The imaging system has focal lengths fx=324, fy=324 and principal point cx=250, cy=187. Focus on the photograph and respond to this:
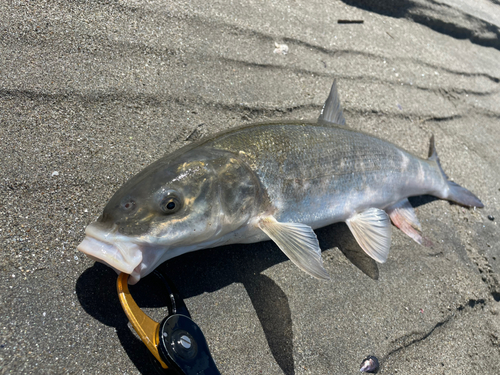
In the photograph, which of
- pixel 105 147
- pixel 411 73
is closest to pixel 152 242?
pixel 105 147

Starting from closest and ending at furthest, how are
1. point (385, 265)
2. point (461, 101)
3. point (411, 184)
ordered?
point (385, 265)
point (411, 184)
point (461, 101)

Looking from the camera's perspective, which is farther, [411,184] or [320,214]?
[411,184]

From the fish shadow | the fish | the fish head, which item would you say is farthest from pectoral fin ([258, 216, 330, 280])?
the fish shadow

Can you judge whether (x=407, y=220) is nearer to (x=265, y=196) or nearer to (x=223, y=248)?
(x=265, y=196)

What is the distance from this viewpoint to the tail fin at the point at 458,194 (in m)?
3.49

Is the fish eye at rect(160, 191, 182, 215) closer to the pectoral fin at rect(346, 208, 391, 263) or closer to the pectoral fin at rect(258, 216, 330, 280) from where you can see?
the pectoral fin at rect(258, 216, 330, 280)

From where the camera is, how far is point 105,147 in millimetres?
2381

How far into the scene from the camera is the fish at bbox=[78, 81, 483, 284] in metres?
1.81

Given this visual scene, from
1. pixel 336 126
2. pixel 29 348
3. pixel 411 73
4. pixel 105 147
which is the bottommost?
pixel 29 348

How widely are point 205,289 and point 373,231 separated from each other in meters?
1.46

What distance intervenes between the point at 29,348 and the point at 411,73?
4.74m

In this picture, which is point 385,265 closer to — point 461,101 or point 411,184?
point 411,184

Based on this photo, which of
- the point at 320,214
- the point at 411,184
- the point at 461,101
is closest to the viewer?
the point at 320,214

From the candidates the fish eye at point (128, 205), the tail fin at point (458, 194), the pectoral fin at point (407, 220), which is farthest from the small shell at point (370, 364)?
the tail fin at point (458, 194)
